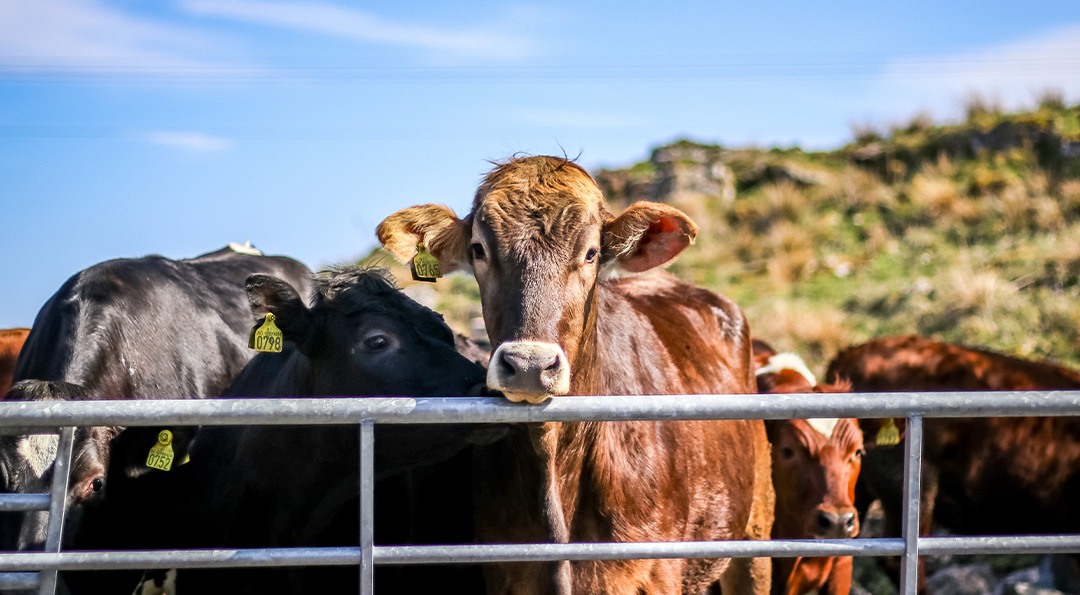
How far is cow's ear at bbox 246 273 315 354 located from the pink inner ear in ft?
4.44

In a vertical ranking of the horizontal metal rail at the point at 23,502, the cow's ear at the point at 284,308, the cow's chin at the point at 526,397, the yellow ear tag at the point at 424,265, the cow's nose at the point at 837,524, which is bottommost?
the cow's nose at the point at 837,524

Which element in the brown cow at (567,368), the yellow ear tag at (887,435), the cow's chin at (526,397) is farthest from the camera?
the yellow ear tag at (887,435)

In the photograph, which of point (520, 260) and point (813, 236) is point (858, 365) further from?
point (813, 236)

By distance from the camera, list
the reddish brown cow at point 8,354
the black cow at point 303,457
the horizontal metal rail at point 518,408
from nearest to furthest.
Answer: the horizontal metal rail at point 518,408, the black cow at point 303,457, the reddish brown cow at point 8,354

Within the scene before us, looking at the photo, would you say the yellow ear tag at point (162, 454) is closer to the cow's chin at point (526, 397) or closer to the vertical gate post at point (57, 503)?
the vertical gate post at point (57, 503)

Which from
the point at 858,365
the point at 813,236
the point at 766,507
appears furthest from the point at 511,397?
the point at 813,236

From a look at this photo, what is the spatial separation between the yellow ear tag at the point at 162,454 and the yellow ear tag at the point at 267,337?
0.51m

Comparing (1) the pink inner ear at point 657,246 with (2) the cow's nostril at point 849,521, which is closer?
(1) the pink inner ear at point 657,246

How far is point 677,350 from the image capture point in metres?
5.12

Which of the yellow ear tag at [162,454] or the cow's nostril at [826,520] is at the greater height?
the yellow ear tag at [162,454]

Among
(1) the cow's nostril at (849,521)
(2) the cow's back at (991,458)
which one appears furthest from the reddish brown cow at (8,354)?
(2) the cow's back at (991,458)

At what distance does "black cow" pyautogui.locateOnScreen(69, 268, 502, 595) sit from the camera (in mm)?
3826

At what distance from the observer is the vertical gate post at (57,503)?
250 cm

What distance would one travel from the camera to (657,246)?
386 centimetres
